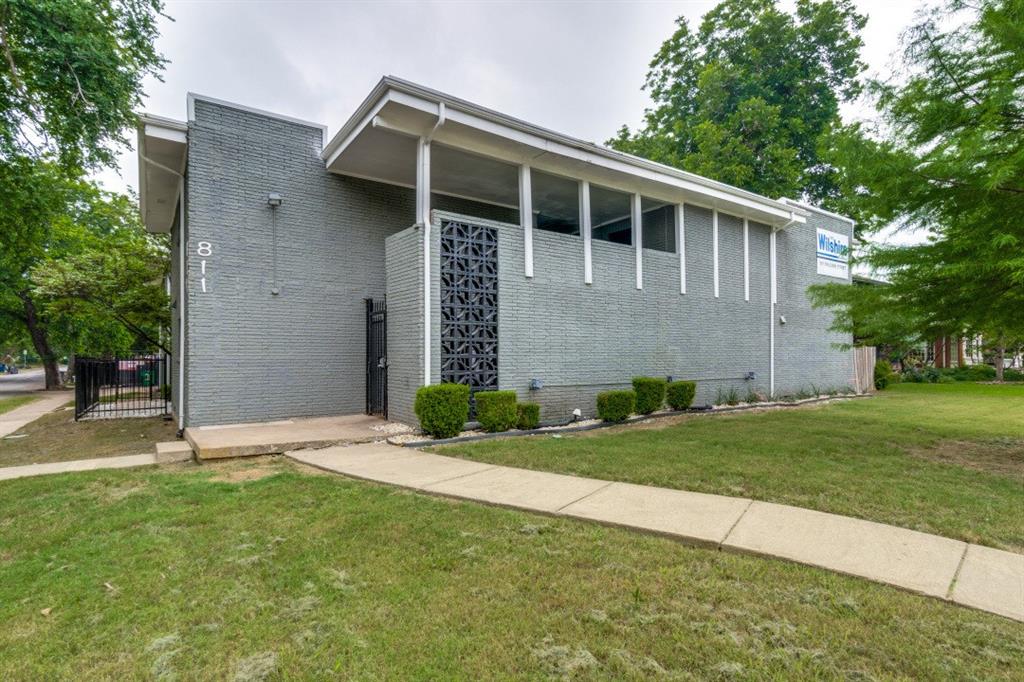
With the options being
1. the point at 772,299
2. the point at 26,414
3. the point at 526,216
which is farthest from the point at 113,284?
the point at 772,299

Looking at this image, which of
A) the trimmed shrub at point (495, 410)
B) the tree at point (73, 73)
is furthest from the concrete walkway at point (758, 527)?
the tree at point (73, 73)

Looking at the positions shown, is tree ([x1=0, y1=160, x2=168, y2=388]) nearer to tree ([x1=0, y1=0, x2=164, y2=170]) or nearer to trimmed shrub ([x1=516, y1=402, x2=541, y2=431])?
tree ([x1=0, y1=0, x2=164, y2=170])

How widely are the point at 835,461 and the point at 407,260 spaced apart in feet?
21.6

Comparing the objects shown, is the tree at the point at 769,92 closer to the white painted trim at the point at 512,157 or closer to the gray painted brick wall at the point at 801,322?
the gray painted brick wall at the point at 801,322

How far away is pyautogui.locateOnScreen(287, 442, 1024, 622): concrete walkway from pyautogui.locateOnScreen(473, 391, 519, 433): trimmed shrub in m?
2.18

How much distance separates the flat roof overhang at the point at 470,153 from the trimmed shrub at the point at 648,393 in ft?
13.3

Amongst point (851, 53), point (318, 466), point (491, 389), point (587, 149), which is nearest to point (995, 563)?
point (318, 466)

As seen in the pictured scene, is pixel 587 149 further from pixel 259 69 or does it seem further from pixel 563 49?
pixel 259 69

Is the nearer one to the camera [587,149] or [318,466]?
[318,466]

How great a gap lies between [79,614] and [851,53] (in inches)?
1139

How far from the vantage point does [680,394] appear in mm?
10453

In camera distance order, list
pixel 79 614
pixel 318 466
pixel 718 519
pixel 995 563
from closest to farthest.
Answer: pixel 79 614
pixel 995 563
pixel 718 519
pixel 318 466

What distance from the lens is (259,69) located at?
41.1 feet

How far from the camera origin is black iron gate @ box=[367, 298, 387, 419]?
9414 millimetres
